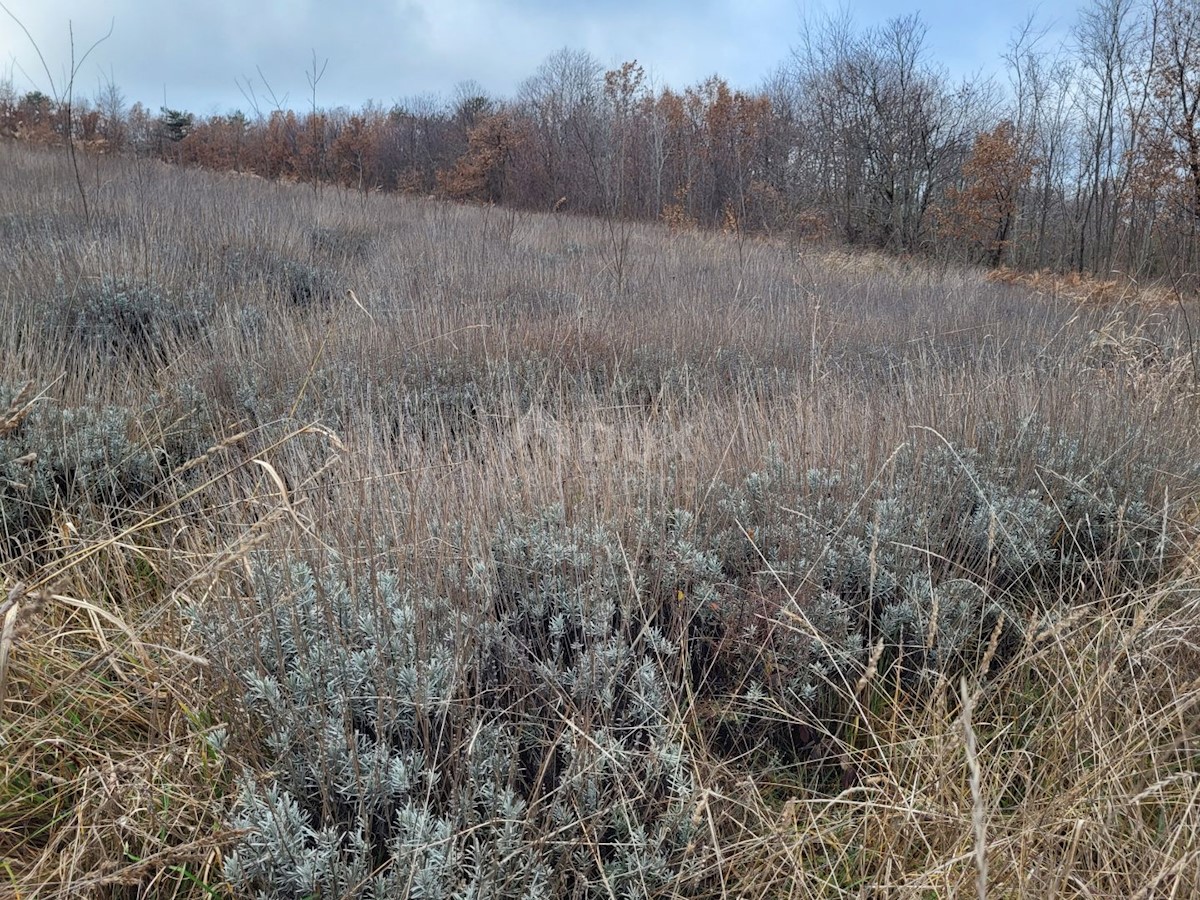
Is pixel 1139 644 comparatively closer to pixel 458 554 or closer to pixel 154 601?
pixel 458 554

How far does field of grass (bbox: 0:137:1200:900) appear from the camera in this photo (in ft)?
4.64

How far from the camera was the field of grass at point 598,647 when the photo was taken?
1.42 meters

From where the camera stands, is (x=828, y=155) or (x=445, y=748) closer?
(x=445, y=748)

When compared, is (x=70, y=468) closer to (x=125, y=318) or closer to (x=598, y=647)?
(x=125, y=318)

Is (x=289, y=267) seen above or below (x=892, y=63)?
below

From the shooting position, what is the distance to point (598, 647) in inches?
62.9

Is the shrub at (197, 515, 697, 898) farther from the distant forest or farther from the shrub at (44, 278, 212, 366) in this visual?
the distant forest

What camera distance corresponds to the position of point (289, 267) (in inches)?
247

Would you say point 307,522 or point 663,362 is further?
point 663,362

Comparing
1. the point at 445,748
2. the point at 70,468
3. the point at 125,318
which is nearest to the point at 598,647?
the point at 445,748

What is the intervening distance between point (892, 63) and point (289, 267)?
67.8ft

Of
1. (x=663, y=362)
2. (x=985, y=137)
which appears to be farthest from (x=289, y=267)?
(x=985, y=137)

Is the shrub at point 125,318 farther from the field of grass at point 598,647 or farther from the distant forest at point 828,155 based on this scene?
the distant forest at point 828,155

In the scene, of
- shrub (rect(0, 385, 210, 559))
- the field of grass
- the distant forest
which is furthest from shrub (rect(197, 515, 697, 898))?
the distant forest
